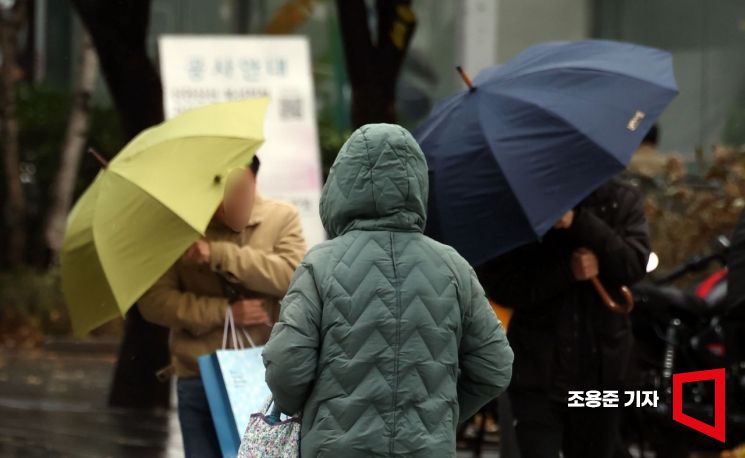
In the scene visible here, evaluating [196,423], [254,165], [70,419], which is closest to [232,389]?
[196,423]

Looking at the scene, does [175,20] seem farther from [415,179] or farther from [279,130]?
[415,179]

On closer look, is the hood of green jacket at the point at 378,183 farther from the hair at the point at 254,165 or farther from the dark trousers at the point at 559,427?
the dark trousers at the point at 559,427

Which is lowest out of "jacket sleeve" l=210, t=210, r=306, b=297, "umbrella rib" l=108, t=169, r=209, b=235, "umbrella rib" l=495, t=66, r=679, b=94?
"jacket sleeve" l=210, t=210, r=306, b=297

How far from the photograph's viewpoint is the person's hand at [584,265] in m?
6.43

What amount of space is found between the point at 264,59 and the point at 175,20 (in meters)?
11.9

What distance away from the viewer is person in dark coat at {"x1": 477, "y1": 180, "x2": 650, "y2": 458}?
644 cm

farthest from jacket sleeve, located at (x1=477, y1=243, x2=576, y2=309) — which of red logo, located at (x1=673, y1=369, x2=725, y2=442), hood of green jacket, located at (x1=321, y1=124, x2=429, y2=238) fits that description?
red logo, located at (x1=673, y1=369, x2=725, y2=442)

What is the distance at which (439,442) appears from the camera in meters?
4.39

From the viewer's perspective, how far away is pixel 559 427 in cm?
652

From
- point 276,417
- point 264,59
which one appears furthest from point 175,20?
point 276,417

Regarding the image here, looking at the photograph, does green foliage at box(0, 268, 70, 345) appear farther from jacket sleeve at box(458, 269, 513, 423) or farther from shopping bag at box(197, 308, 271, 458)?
jacket sleeve at box(458, 269, 513, 423)

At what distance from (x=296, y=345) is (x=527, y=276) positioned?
91.8 inches

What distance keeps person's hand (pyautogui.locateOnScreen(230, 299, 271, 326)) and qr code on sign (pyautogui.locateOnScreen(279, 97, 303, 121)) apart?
3716 millimetres

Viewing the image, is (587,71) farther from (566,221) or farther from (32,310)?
(32,310)
